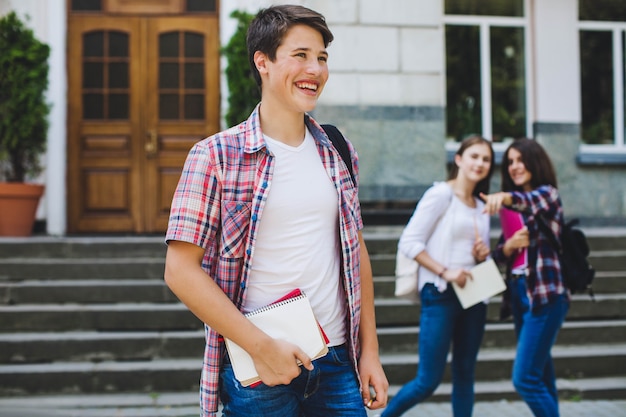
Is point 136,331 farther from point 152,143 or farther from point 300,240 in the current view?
point 300,240

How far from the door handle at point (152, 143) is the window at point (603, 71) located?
5450mm

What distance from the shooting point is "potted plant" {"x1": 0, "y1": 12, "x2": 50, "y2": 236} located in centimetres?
819

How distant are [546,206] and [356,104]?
188 inches

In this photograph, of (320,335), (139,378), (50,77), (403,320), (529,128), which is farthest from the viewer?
(529,128)

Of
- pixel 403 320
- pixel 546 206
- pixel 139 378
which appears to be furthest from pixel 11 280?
pixel 546 206

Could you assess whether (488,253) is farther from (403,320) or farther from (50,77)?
(50,77)

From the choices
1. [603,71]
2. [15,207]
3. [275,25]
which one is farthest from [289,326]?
[603,71]

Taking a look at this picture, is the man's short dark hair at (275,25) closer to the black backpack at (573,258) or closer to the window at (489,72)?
the black backpack at (573,258)

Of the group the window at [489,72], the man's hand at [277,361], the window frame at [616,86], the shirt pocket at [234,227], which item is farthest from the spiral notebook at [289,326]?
the window frame at [616,86]

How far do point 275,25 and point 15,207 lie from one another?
22.1 feet

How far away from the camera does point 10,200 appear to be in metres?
8.17

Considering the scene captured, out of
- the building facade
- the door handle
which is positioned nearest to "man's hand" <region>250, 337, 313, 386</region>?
the building facade

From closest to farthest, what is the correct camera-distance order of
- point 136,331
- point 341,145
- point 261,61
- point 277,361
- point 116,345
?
A: point 277,361
point 261,61
point 341,145
point 116,345
point 136,331

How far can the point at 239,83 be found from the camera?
342 inches
